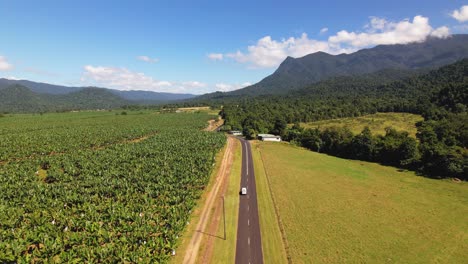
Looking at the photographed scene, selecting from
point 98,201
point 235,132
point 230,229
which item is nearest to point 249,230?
point 230,229

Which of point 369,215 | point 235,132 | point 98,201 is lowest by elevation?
point 98,201

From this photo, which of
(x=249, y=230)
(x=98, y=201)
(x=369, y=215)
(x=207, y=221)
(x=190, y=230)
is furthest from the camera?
(x=98, y=201)

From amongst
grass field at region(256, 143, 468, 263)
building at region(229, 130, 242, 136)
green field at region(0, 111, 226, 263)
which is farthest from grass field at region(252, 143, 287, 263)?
building at region(229, 130, 242, 136)

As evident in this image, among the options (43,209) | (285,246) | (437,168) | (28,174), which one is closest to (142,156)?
(28,174)

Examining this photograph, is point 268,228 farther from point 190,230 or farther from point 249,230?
point 190,230

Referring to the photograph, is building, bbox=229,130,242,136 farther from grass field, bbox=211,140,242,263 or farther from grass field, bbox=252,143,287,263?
grass field, bbox=252,143,287,263

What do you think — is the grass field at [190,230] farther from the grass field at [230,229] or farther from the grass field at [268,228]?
the grass field at [268,228]

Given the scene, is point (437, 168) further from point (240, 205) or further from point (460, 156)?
point (240, 205)
